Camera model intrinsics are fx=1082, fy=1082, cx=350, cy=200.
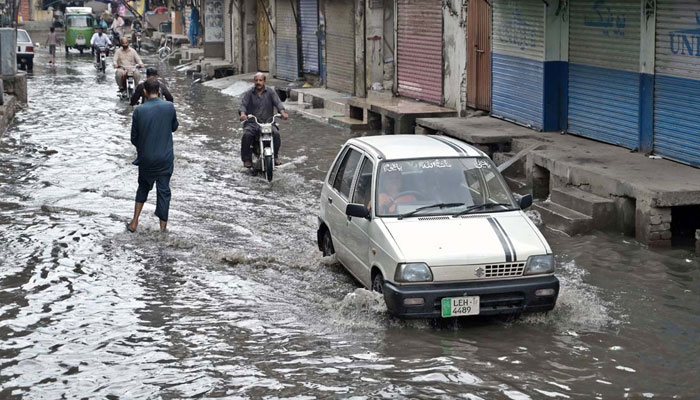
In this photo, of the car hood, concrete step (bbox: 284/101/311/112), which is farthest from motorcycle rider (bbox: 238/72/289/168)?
concrete step (bbox: 284/101/311/112)

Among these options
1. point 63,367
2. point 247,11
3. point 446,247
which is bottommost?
point 63,367

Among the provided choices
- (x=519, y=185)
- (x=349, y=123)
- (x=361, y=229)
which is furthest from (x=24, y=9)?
(x=361, y=229)

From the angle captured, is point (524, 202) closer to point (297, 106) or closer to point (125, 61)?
point (297, 106)

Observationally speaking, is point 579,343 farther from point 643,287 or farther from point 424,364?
point 643,287

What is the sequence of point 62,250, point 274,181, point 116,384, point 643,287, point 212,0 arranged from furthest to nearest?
point 212,0 → point 274,181 → point 62,250 → point 643,287 → point 116,384

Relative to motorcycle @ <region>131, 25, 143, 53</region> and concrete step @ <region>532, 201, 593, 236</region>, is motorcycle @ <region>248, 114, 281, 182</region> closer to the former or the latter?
concrete step @ <region>532, 201, 593, 236</region>

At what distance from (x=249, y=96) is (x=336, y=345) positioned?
8.45 meters

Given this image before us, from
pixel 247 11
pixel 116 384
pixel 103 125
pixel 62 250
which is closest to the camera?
pixel 116 384

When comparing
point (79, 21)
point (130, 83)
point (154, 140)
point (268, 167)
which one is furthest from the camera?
point (79, 21)

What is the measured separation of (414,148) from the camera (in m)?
9.98

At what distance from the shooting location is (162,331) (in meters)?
8.88

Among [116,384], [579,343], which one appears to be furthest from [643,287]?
[116,384]

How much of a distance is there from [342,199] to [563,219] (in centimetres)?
343

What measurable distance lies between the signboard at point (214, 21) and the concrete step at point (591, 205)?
3045 cm
